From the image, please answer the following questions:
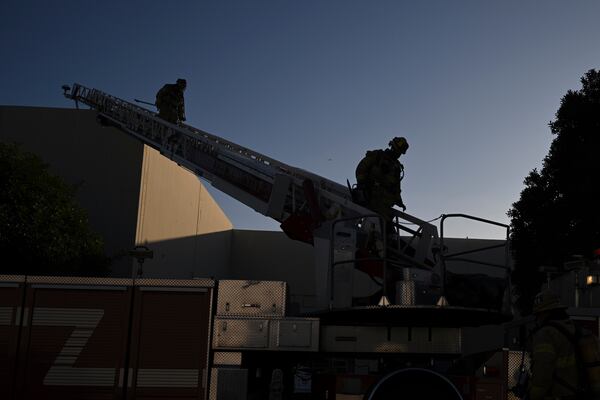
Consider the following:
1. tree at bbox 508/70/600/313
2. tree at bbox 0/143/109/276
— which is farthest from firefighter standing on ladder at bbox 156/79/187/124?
tree at bbox 508/70/600/313

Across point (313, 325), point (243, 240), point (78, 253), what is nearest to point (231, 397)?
point (313, 325)

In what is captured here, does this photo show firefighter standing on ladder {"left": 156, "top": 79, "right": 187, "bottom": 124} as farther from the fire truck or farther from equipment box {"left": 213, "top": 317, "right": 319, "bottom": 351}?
equipment box {"left": 213, "top": 317, "right": 319, "bottom": 351}

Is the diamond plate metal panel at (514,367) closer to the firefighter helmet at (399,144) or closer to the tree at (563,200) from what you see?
the firefighter helmet at (399,144)

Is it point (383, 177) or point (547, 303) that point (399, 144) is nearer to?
point (383, 177)

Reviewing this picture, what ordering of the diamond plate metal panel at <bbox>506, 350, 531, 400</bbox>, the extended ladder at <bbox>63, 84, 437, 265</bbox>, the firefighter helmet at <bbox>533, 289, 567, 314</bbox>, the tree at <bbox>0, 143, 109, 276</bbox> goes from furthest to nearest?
the tree at <bbox>0, 143, 109, 276</bbox>
the extended ladder at <bbox>63, 84, 437, 265</bbox>
the diamond plate metal panel at <bbox>506, 350, 531, 400</bbox>
the firefighter helmet at <bbox>533, 289, 567, 314</bbox>

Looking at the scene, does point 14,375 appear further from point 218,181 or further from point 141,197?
point 141,197

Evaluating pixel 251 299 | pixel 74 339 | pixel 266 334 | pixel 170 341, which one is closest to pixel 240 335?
pixel 266 334

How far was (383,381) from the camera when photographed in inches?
254

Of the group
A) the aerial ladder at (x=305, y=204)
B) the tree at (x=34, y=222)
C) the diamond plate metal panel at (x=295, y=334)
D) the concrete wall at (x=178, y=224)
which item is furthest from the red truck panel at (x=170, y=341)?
the concrete wall at (x=178, y=224)

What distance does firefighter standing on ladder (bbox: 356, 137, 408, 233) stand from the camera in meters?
8.48

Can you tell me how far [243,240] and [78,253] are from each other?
→ 14720 millimetres

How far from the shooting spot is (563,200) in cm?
1850

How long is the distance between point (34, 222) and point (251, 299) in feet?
24.6

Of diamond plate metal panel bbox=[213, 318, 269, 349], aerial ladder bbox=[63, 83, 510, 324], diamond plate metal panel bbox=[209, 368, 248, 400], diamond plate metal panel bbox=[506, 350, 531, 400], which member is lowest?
diamond plate metal panel bbox=[209, 368, 248, 400]
